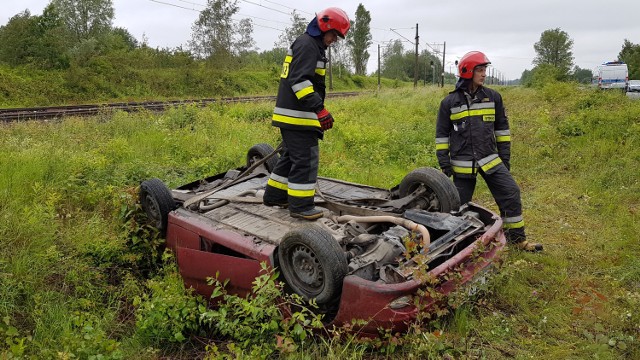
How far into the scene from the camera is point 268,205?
401cm

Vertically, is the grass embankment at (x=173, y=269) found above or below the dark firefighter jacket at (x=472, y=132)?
below

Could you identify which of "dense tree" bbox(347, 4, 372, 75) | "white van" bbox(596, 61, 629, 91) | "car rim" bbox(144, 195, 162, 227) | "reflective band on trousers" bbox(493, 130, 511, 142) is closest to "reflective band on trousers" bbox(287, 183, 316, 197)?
"car rim" bbox(144, 195, 162, 227)

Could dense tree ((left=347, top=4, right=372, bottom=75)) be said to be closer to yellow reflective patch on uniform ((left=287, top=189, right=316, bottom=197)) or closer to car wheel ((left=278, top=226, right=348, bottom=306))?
yellow reflective patch on uniform ((left=287, top=189, right=316, bottom=197))

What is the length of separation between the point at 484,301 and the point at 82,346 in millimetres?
2506

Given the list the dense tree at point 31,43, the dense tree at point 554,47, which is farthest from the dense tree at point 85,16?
the dense tree at point 554,47

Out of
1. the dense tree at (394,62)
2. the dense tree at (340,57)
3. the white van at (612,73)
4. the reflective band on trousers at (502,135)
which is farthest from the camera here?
the dense tree at (394,62)

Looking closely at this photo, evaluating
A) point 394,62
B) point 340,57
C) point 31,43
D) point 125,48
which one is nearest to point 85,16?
point 125,48

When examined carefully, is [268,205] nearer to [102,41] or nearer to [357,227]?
[357,227]

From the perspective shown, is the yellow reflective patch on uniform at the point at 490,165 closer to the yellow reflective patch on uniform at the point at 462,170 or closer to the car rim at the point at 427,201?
the yellow reflective patch on uniform at the point at 462,170

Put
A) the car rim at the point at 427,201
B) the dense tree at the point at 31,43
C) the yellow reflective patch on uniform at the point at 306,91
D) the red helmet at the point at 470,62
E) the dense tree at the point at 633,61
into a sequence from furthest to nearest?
the dense tree at the point at 633,61, the dense tree at the point at 31,43, the red helmet at the point at 470,62, the car rim at the point at 427,201, the yellow reflective patch on uniform at the point at 306,91

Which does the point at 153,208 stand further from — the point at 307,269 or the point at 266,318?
the point at 307,269

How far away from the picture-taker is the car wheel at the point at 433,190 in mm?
3602

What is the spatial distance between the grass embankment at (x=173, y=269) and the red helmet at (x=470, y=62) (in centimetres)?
164

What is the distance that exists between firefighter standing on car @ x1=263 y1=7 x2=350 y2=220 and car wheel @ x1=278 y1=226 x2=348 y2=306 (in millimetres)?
684
